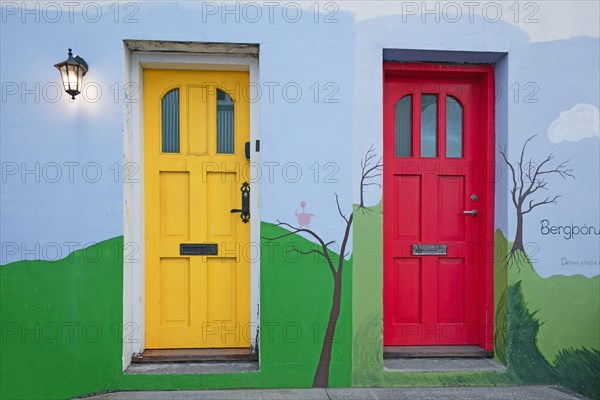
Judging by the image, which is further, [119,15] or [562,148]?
[562,148]

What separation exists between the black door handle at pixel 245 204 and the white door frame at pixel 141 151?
0.07 m

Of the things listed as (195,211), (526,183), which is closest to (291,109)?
(195,211)

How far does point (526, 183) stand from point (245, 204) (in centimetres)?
246

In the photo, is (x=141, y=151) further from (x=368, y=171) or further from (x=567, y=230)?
(x=567, y=230)

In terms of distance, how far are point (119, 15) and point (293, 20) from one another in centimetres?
143

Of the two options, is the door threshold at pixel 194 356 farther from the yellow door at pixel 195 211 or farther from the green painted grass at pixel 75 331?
the green painted grass at pixel 75 331

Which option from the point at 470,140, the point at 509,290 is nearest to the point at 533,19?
the point at 470,140

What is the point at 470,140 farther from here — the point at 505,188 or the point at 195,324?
the point at 195,324

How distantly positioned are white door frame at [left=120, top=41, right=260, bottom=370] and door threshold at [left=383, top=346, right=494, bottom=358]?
1.25 m

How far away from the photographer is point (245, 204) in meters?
4.05

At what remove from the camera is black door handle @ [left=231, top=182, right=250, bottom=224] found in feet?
13.3

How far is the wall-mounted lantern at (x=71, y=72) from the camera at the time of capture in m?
3.56

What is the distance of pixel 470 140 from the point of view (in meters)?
4.24

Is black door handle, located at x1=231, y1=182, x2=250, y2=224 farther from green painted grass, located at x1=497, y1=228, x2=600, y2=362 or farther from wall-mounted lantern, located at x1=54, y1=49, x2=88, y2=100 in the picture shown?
green painted grass, located at x1=497, y1=228, x2=600, y2=362
